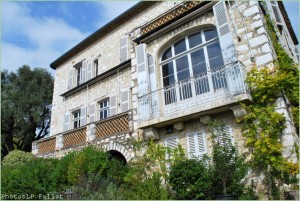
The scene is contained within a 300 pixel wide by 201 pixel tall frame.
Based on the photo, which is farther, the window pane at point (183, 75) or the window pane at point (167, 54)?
the window pane at point (167, 54)

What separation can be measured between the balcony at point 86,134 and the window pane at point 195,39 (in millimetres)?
3294

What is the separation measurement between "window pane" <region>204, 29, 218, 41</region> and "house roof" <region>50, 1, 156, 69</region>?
429 centimetres

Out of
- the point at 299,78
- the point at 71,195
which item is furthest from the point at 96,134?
the point at 299,78

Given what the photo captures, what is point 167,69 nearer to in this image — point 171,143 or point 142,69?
point 142,69

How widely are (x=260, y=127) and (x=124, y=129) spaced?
4.83m

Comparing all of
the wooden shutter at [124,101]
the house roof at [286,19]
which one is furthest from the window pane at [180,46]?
the house roof at [286,19]

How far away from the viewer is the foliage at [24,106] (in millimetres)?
19984

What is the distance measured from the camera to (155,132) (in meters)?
8.26

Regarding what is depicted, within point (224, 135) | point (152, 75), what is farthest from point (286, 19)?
point (224, 135)

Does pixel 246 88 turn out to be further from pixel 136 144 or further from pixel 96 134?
pixel 96 134

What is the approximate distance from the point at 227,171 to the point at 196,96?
246cm

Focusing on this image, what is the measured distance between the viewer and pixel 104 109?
39.7ft

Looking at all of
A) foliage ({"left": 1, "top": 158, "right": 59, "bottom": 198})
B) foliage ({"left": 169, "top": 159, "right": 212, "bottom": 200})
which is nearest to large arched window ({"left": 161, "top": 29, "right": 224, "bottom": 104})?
foliage ({"left": 169, "top": 159, "right": 212, "bottom": 200})

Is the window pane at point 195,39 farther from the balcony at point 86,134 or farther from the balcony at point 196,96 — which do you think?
the balcony at point 86,134
